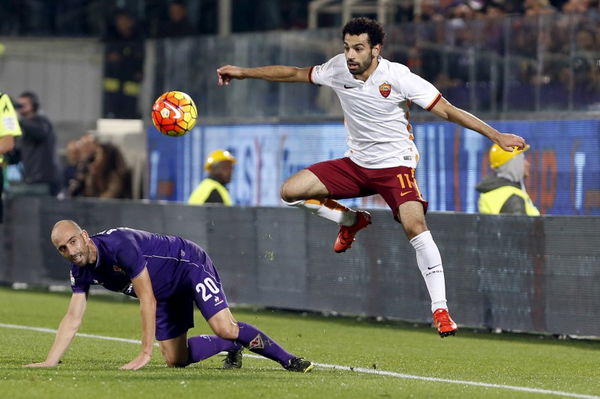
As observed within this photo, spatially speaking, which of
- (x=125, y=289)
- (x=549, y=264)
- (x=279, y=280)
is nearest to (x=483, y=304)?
(x=549, y=264)

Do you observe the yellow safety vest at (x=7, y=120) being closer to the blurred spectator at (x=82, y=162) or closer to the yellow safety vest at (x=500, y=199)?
the yellow safety vest at (x=500, y=199)

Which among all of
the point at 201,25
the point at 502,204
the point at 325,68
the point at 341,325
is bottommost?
the point at 341,325

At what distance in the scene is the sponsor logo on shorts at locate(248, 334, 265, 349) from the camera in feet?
35.7

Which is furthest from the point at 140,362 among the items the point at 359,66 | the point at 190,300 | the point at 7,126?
the point at 7,126

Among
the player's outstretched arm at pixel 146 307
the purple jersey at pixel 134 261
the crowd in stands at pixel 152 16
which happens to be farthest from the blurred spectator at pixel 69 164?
the player's outstretched arm at pixel 146 307

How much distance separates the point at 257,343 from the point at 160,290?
2.54 feet

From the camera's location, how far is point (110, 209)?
65.7ft

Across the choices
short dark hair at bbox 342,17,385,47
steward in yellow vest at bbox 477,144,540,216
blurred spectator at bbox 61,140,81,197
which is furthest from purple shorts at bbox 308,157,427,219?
blurred spectator at bbox 61,140,81,197

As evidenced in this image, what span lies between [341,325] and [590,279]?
296 cm

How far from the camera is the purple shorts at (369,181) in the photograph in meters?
11.8

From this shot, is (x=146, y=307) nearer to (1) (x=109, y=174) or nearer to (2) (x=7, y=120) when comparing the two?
(2) (x=7, y=120)

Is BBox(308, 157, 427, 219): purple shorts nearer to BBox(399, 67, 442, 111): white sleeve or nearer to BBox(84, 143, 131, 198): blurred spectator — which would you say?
BBox(399, 67, 442, 111): white sleeve

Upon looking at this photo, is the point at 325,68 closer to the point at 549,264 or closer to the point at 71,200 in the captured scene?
the point at 549,264

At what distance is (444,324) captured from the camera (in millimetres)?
11289
